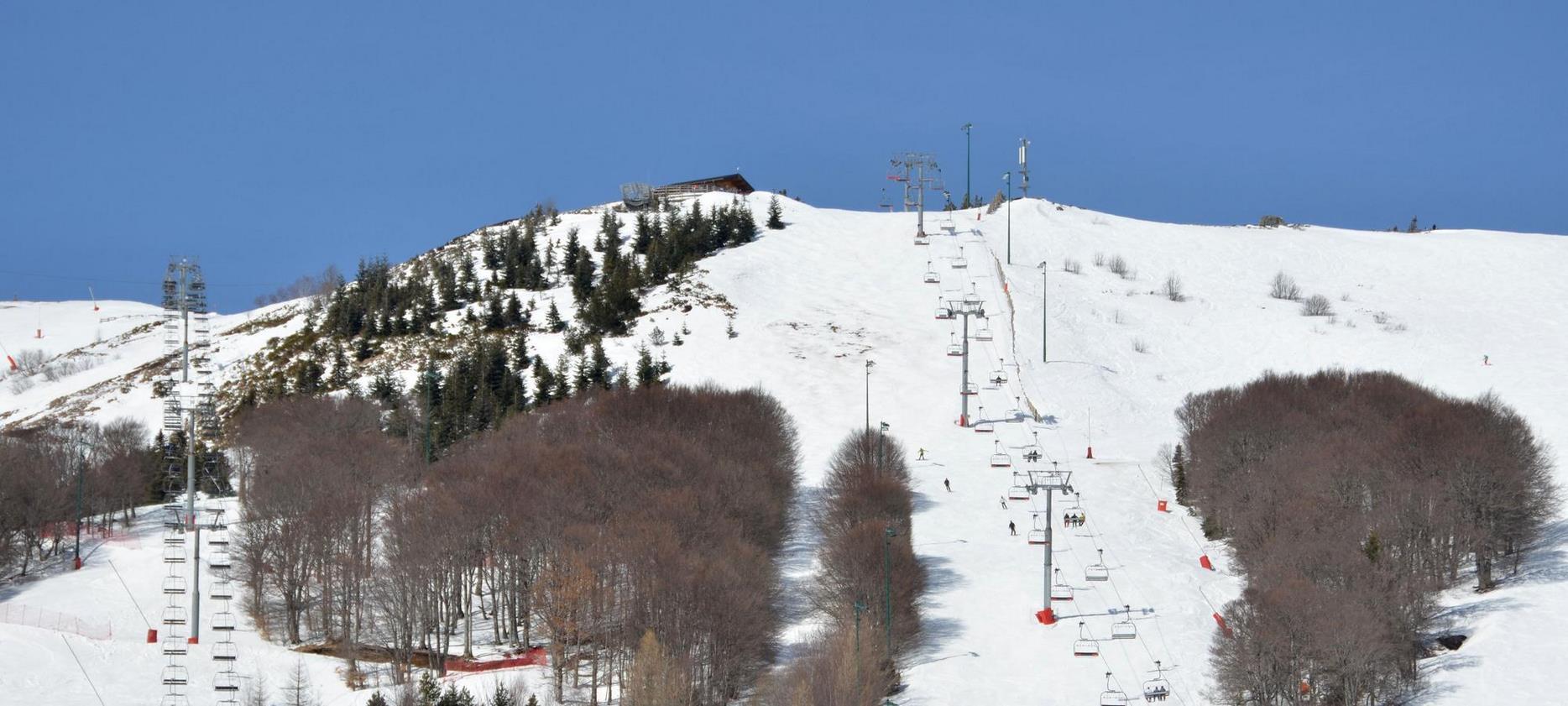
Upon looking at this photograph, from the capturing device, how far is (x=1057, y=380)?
99.5 metres

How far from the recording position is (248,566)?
70.8 metres

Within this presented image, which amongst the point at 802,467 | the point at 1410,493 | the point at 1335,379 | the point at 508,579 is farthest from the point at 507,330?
the point at 1410,493

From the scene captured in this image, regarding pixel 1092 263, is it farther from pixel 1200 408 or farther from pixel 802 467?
pixel 802 467

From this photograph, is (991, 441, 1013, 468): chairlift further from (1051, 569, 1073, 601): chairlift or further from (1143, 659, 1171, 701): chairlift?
(1143, 659, 1171, 701): chairlift

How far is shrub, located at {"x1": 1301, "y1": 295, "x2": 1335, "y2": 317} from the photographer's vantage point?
11762 cm

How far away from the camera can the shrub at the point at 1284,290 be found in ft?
405

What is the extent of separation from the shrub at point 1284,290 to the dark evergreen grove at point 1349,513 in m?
36.3

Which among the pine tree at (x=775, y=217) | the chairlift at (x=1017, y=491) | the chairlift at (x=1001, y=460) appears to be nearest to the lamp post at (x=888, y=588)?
the chairlift at (x=1017, y=491)

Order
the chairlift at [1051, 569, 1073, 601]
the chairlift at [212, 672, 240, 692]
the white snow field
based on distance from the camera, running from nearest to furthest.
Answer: the chairlift at [212, 672, 240, 692]
the white snow field
the chairlift at [1051, 569, 1073, 601]

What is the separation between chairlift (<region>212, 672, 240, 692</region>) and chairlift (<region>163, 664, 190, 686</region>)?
96cm

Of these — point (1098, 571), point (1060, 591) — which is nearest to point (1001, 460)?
point (1098, 571)

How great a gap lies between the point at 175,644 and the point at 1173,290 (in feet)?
279

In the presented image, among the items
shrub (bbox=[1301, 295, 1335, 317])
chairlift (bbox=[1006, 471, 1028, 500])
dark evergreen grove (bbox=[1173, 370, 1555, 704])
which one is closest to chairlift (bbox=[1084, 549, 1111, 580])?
dark evergreen grove (bbox=[1173, 370, 1555, 704])

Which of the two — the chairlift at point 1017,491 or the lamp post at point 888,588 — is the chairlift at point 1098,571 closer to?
the chairlift at point 1017,491
